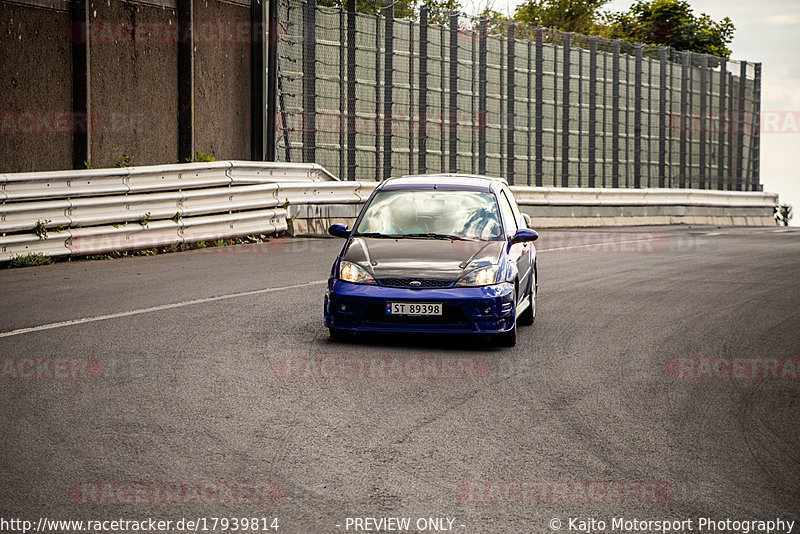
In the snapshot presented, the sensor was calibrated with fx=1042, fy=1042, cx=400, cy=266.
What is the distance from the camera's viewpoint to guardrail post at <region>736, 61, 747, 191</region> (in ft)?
117

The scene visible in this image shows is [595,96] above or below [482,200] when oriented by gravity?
above

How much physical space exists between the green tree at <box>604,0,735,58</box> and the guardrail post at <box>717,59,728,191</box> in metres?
25.6

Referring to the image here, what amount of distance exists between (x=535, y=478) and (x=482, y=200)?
215 inches

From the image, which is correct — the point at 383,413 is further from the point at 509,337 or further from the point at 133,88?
the point at 133,88

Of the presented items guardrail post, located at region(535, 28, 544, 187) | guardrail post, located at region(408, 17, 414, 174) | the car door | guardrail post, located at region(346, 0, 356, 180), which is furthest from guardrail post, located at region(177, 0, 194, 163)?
the car door

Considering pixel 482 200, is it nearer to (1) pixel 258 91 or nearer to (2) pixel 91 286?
(2) pixel 91 286

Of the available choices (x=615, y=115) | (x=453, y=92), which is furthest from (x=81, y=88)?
(x=615, y=115)

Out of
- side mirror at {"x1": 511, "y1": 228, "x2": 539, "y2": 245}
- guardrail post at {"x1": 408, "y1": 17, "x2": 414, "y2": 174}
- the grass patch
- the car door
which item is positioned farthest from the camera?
guardrail post at {"x1": 408, "y1": 17, "x2": 414, "y2": 174}

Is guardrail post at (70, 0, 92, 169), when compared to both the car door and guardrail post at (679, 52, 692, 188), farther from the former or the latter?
guardrail post at (679, 52, 692, 188)

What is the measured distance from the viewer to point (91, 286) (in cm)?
1240

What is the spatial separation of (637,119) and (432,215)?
2144cm

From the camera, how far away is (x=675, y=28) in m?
60.1

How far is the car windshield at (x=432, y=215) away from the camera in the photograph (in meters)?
10.0

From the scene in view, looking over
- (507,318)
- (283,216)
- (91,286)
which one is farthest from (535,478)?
(283,216)
